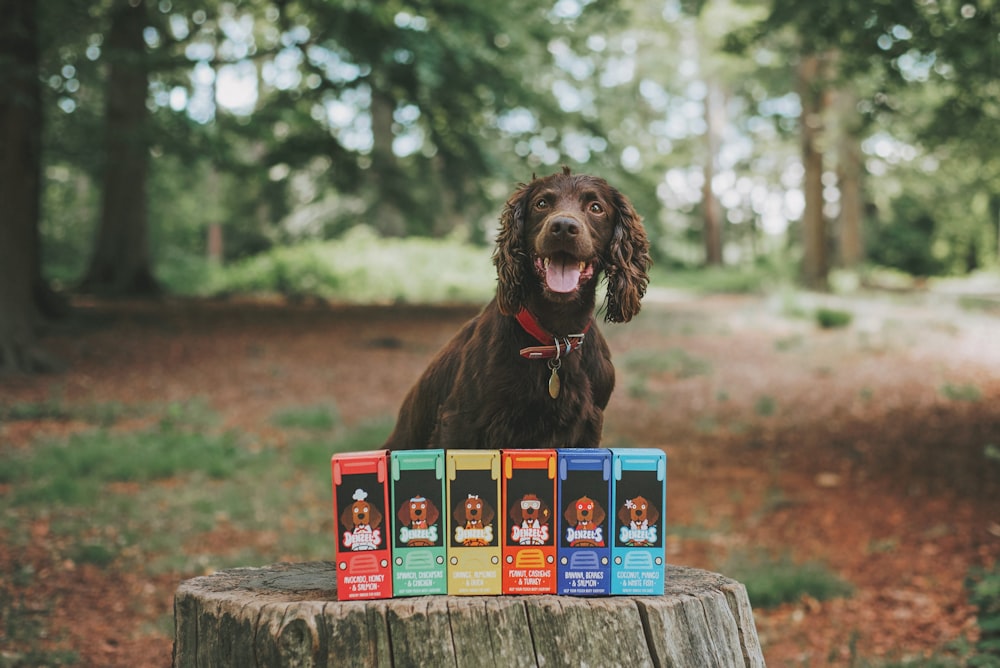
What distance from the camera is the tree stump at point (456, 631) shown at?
2.68 meters

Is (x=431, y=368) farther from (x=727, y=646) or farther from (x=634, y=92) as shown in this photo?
(x=634, y=92)

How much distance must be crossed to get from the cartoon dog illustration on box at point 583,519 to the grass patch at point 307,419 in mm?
7904

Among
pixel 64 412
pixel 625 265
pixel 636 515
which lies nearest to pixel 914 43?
pixel 625 265

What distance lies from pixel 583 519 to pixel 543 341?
28.3 inches

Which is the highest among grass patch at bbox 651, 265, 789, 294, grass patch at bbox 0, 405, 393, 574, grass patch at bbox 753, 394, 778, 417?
grass patch at bbox 651, 265, 789, 294

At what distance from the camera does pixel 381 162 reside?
771 inches

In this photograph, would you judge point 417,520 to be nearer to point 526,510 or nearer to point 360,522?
point 360,522

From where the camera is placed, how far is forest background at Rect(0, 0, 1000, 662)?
27.8ft

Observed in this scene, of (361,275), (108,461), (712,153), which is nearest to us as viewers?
(108,461)

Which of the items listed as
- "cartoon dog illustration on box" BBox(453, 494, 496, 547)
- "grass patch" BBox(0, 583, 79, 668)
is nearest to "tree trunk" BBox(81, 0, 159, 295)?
"grass patch" BBox(0, 583, 79, 668)

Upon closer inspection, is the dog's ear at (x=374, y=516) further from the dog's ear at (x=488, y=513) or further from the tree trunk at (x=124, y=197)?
the tree trunk at (x=124, y=197)

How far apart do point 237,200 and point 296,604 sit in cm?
3454

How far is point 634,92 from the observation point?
42.8m

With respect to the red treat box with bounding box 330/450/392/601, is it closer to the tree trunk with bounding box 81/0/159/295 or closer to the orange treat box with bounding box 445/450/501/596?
the orange treat box with bounding box 445/450/501/596
